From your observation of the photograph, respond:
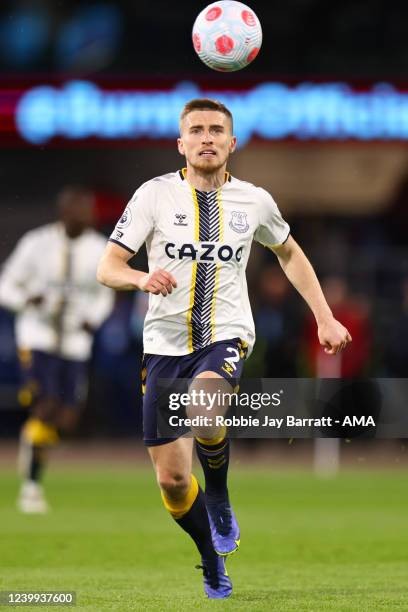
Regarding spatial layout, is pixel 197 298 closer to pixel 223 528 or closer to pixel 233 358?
pixel 233 358

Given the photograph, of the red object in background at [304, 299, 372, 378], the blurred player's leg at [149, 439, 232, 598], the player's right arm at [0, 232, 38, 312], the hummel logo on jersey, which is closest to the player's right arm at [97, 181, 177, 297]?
the hummel logo on jersey

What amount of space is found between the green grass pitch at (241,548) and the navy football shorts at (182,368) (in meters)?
0.81

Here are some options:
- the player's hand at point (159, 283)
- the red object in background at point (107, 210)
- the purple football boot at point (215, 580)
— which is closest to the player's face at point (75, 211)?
the purple football boot at point (215, 580)

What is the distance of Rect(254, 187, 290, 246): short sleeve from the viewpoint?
6977 mm

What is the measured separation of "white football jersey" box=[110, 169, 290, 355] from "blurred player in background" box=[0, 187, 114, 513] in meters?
4.90

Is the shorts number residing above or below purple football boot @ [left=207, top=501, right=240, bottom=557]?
above

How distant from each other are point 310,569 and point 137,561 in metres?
1.07

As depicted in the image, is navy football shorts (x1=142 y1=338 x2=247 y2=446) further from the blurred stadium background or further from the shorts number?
the blurred stadium background

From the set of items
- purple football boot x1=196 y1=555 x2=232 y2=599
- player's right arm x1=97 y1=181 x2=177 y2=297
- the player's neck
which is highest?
the player's neck

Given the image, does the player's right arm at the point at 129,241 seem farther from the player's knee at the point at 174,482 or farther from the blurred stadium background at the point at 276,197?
the blurred stadium background at the point at 276,197

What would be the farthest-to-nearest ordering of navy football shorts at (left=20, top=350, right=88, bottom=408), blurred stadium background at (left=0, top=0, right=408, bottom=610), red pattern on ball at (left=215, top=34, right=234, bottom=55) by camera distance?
1. navy football shorts at (left=20, top=350, right=88, bottom=408)
2. blurred stadium background at (left=0, top=0, right=408, bottom=610)
3. red pattern on ball at (left=215, top=34, right=234, bottom=55)

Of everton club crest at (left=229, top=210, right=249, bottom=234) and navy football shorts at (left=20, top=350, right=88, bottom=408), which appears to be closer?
everton club crest at (left=229, top=210, right=249, bottom=234)

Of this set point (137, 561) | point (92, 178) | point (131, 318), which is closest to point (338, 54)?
point (92, 178)

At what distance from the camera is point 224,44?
283 inches
